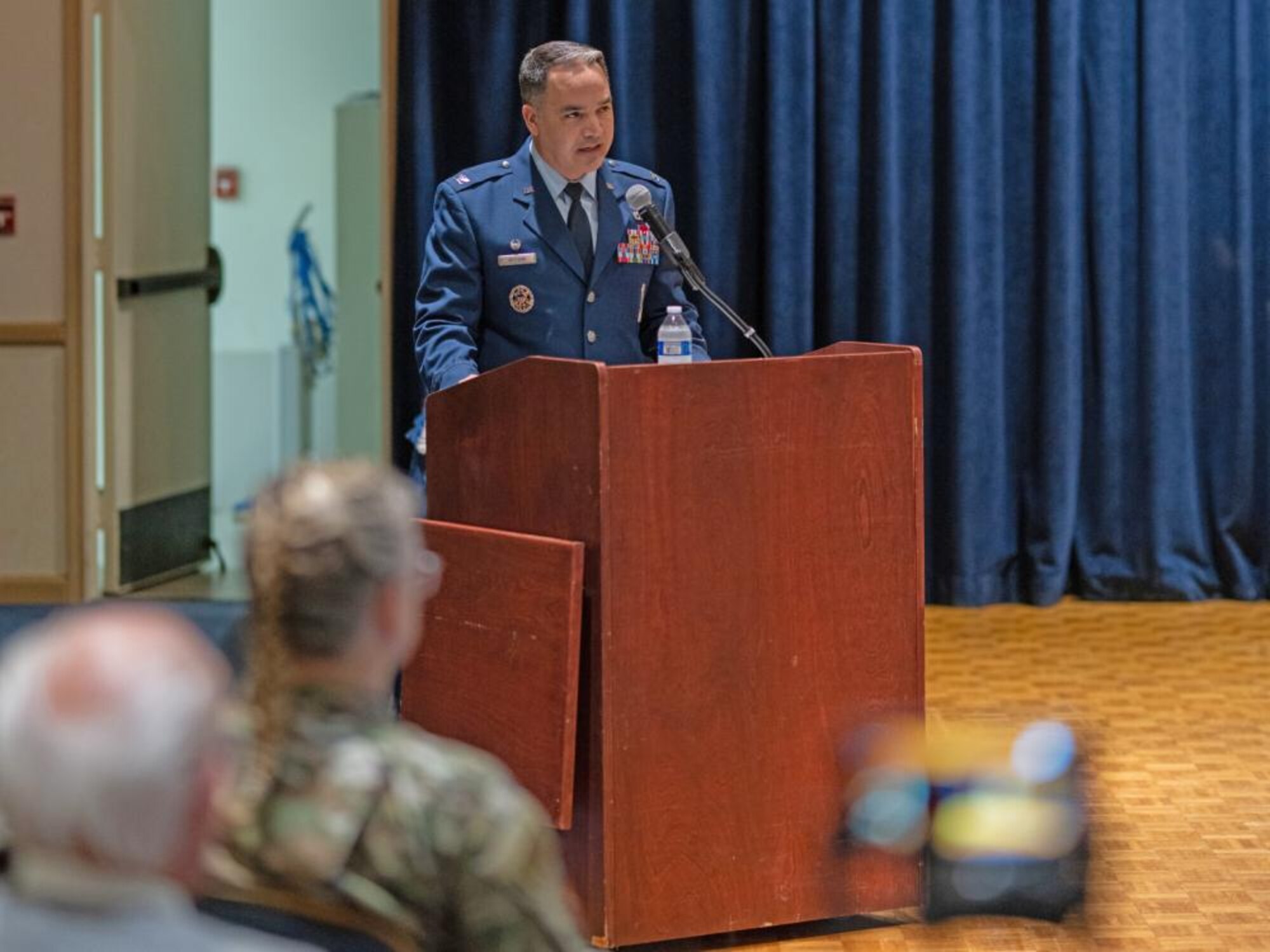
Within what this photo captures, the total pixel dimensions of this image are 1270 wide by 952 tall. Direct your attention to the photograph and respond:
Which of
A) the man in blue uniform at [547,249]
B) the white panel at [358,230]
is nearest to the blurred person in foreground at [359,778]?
the man in blue uniform at [547,249]

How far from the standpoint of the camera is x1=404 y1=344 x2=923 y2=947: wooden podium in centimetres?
284

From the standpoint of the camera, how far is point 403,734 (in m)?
1.41

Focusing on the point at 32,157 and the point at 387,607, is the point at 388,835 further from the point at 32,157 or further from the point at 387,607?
the point at 32,157

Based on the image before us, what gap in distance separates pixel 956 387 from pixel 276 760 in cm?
465

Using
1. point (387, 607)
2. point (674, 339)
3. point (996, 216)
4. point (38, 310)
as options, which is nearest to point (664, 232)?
point (674, 339)

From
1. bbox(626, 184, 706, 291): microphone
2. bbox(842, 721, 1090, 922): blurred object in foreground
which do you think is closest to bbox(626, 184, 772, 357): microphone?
bbox(626, 184, 706, 291): microphone

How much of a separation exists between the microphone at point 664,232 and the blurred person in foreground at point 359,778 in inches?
65.6

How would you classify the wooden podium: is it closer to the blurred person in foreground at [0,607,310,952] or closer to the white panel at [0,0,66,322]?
the blurred person in foreground at [0,607,310,952]

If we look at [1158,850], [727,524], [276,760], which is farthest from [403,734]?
[1158,850]

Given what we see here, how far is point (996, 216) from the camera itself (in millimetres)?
5875

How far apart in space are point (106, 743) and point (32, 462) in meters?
4.81

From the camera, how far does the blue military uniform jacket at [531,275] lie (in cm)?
342

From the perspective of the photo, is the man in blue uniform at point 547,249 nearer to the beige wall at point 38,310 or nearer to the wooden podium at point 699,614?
the wooden podium at point 699,614

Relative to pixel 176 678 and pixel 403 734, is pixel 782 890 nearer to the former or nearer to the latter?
pixel 403 734
